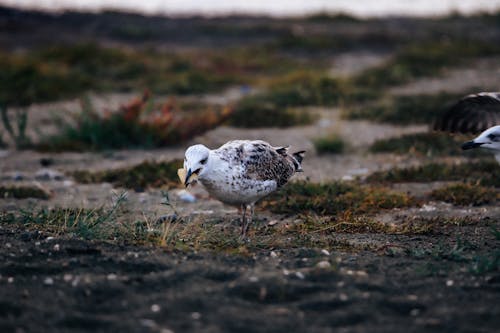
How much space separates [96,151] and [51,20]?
1116 cm

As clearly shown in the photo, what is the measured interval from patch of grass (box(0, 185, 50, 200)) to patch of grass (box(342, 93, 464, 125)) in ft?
16.8

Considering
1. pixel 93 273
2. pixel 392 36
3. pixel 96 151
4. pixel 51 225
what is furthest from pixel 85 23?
pixel 93 273

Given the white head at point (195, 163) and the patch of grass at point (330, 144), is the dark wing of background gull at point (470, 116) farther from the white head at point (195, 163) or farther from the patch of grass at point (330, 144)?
the white head at point (195, 163)

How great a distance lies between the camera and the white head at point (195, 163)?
5167 millimetres

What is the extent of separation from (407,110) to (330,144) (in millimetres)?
2334

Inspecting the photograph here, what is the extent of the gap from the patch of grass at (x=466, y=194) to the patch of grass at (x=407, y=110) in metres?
3.33

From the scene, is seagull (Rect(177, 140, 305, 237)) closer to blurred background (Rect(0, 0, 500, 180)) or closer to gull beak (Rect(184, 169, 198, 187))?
gull beak (Rect(184, 169, 198, 187))

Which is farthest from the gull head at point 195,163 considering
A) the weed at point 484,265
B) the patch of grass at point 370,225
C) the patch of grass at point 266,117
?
the patch of grass at point 266,117

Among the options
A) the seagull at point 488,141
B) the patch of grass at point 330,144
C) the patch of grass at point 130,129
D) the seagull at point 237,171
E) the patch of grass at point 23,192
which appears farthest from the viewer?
the patch of grass at point 130,129

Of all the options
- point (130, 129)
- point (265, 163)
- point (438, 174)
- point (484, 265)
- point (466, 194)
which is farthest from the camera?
point (130, 129)

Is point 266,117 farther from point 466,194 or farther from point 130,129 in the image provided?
point 466,194

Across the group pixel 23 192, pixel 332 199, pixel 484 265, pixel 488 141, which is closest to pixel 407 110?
pixel 332 199

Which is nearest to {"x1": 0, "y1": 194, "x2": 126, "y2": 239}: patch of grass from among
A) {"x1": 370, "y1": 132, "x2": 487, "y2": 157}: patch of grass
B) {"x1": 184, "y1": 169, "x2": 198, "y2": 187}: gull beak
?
{"x1": 184, "y1": 169, "x2": 198, "y2": 187}: gull beak

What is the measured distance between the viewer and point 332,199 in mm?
6859
